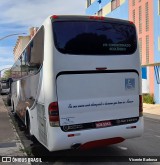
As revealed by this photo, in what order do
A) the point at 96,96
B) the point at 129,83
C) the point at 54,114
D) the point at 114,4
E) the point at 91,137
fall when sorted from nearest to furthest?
the point at 54,114
the point at 91,137
the point at 96,96
the point at 129,83
the point at 114,4

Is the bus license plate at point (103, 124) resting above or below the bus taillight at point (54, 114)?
below

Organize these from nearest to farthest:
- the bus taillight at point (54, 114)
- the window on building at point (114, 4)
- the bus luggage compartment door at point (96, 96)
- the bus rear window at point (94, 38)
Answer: the bus taillight at point (54, 114)
the bus luggage compartment door at point (96, 96)
the bus rear window at point (94, 38)
the window on building at point (114, 4)

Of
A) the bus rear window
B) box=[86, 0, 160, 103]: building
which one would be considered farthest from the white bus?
box=[86, 0, 160, 103]: building

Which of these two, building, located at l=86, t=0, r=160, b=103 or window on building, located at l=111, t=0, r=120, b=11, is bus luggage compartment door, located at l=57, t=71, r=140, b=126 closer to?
building, located at l=86, t=0, r=160, b=103

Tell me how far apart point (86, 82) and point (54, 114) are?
1.04 m

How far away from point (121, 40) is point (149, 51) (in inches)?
953

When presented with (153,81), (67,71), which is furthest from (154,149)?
(153,81)

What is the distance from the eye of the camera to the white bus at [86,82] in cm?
725

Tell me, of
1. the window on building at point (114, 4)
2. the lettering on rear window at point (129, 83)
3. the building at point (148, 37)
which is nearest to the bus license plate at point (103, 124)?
the lettering on rear window at point (129, 83)

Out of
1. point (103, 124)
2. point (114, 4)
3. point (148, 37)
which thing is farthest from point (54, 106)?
point (114, 4)

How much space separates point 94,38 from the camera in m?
7.79

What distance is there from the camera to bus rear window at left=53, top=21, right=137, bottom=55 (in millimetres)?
7449

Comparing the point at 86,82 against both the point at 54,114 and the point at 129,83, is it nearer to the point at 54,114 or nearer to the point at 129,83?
the point at 54,114

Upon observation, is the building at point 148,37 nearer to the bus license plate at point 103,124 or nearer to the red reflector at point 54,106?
the bus license plate at point 103,124
